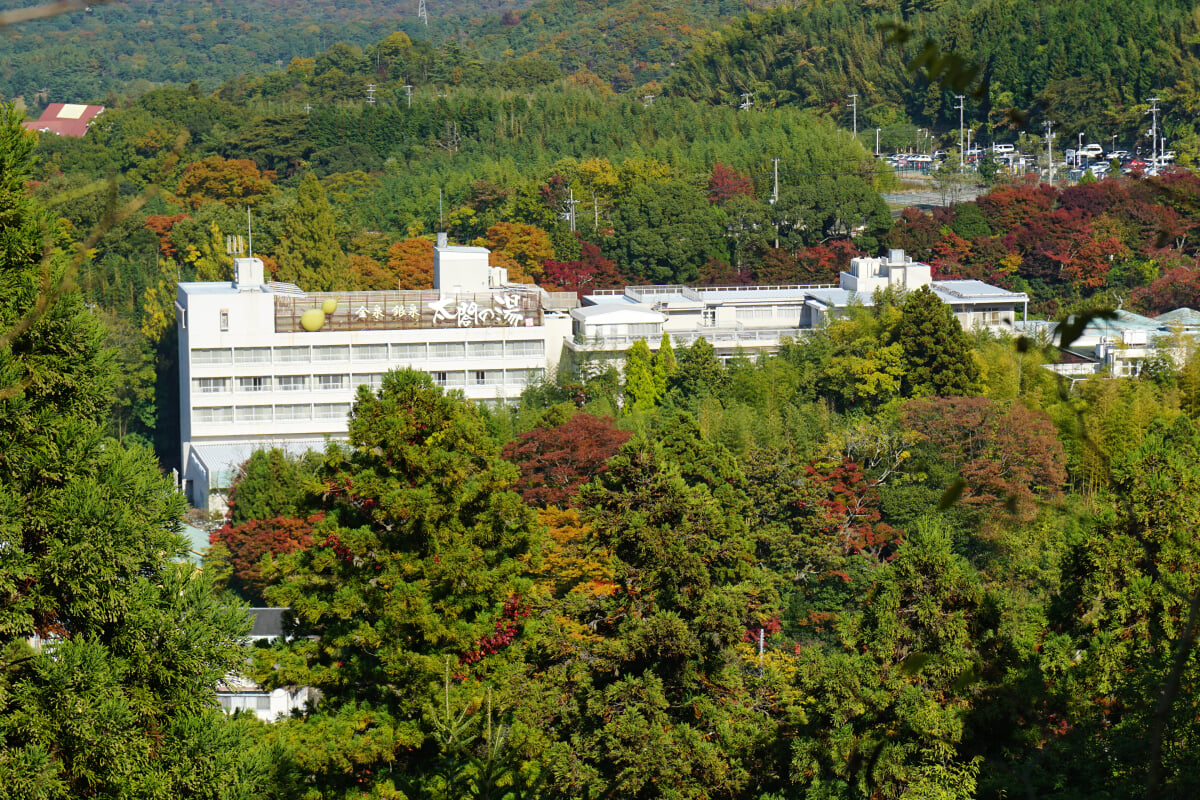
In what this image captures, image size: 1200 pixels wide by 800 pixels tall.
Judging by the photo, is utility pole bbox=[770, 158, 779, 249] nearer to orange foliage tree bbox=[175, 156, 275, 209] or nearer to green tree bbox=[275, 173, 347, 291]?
green tree bbox=[275, 173, 347, 291]

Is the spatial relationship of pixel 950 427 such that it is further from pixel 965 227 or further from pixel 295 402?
pixel 965 227

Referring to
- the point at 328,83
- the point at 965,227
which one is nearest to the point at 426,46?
the point at 328,83

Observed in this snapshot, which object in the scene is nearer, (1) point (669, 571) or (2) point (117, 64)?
(1) point (669, 571)

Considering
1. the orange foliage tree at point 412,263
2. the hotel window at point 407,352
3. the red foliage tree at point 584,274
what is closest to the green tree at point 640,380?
the hotel window at point 407,352

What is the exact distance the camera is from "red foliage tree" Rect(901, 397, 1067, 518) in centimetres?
2811

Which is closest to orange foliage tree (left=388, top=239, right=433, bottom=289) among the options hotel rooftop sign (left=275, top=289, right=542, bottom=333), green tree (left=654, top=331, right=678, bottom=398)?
hotel rooftop sign (left=275, top=289, right=542, bottom=333)

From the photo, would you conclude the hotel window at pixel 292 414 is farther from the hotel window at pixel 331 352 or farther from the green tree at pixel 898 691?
the green tree at pixel 898 691

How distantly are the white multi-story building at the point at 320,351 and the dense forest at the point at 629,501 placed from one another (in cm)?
181

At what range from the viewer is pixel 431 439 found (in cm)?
1545

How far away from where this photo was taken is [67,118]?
105562 mm

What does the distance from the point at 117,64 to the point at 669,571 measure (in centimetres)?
13233

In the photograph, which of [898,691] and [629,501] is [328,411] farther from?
[898,691]

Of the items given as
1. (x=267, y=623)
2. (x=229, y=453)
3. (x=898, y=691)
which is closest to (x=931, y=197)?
(x=229, y=453)

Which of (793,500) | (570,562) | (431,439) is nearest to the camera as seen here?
(431,439)
